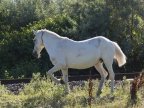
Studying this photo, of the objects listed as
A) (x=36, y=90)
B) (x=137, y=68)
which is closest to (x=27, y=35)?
(x=137, y=68)

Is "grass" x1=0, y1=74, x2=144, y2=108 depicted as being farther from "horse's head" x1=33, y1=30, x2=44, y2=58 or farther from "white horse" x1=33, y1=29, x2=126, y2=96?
"horse's head" x1=33, y1=30, x2=44, y2=58

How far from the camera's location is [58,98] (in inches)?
448

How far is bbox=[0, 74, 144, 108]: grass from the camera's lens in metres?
10.4

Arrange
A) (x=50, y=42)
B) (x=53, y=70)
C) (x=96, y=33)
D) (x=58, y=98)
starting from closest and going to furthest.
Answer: (x=58, y=98), (x=53, y=70), (x=50, y=42), (x=96, y=33)

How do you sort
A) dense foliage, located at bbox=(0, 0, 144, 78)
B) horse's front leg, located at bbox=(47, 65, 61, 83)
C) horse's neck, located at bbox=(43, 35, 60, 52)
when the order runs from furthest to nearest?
dense foliage, located at bbox=(0, 0, 144, 78), horse's neck, located at bbox=(43, 35, 60, 52), horse's front leg, located at bbox=(47, 65, 61, 83)

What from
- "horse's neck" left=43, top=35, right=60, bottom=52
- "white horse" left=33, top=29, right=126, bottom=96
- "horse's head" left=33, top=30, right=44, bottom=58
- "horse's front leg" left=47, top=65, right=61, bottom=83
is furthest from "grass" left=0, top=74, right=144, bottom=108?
"horse's neck" left=43, top=35, right=60, bottom=52

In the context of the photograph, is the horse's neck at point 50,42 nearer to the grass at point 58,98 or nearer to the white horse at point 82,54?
the white horse at point 82,54

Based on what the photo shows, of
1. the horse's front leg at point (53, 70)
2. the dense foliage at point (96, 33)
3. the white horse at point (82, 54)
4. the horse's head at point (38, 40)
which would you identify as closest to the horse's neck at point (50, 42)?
the white horse at point (82, 54)

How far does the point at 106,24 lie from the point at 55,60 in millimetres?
9989

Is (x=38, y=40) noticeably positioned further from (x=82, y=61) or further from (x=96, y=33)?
(x=96, y=33)

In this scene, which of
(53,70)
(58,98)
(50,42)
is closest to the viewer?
(58,98)

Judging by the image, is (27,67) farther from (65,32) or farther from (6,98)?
(6,98)

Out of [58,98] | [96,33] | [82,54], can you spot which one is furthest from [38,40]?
[96,33]

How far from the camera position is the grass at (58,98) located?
10.4 metres
